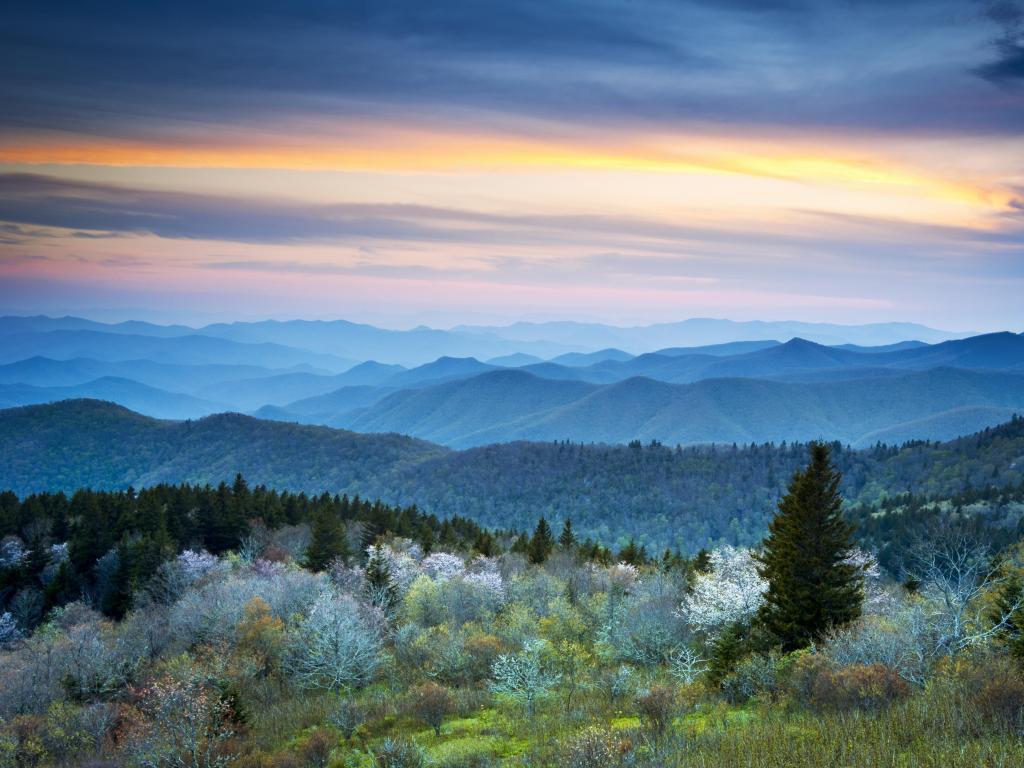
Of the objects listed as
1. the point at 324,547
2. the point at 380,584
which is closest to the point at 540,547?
the point at 324,547

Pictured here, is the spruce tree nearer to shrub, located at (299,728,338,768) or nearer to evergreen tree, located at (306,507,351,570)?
shrub, located at (299,728,338,768)

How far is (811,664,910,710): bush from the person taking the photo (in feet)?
64.8

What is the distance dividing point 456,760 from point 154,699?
1437cm

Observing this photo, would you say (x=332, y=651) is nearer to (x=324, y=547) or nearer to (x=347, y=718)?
(x=347, y=718)

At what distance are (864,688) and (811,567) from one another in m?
11.6

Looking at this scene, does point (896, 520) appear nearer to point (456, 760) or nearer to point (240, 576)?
point (240, 576)

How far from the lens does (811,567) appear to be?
1218 inches

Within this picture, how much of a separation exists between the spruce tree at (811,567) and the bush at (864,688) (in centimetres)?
967

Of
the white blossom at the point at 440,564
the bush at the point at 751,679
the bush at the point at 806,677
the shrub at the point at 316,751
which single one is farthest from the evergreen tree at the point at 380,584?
the bush at the point at 806,677

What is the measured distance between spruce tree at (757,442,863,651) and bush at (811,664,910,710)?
967cm

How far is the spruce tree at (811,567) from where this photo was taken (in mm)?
30625

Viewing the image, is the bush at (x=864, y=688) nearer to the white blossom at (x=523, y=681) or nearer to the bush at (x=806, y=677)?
the bush at (x=806, y=677)

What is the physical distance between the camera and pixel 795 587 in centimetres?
3109

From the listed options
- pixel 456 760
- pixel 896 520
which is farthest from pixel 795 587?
pixel 896 520
